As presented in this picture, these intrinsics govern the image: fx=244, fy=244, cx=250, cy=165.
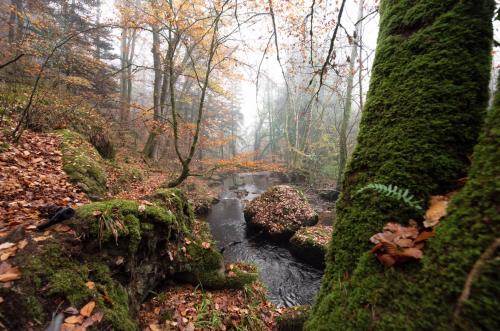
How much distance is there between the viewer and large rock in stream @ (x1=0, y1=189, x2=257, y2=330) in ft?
6.24

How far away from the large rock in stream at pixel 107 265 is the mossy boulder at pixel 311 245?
3934 millimetres

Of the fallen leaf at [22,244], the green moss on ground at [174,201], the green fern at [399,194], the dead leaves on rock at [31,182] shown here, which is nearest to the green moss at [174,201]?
the green moss on ground at [174,201]

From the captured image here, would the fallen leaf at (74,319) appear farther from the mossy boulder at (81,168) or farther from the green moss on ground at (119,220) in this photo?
the mossy boulder at (81,168)

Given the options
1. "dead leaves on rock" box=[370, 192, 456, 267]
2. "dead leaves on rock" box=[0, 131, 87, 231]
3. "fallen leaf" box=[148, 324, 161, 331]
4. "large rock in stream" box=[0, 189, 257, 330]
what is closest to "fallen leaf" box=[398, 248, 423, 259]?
"dead leaves on rock" box=[370, 192, 456, 267]

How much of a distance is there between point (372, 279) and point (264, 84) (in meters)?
36.0

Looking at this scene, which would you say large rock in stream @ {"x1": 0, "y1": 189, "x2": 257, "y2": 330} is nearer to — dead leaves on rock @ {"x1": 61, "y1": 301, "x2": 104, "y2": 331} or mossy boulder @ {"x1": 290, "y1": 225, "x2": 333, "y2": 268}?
dead leaves on rock @ {"x1": 61, "y1": 301, "x2": 104, "y2": 331}

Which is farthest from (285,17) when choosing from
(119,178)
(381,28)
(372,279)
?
(372,279)

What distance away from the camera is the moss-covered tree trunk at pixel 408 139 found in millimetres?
1224

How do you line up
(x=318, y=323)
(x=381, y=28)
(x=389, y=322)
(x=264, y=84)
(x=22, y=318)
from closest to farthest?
1. (x=389, y=322)
2. (x=318, y=323)
3. (x=22, y=318)
4. (x=381, y=28)
5. (x=264, y=84)

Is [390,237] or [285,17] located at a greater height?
[285,17]

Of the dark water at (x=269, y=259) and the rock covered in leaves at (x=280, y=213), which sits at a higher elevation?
the rock covered in leaves at (x=280, y=213)

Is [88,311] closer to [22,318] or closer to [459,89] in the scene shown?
[22,318]

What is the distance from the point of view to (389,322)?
0.99m

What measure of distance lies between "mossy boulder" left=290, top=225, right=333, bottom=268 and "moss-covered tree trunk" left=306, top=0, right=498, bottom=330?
626 cm
